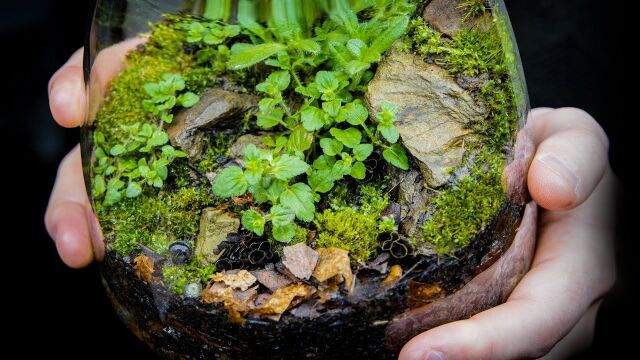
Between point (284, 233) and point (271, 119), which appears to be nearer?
point (284, 233)

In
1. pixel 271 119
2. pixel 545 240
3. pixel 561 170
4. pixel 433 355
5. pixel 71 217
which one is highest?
pixel 271 119

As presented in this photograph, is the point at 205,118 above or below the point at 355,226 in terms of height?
above

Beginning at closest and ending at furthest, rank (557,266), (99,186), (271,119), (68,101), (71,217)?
(271,119) < (99,186) < (557,266) < (68,101) < (71,217)

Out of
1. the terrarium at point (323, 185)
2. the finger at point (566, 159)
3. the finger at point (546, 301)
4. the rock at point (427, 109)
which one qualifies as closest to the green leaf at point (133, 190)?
the terrarium at point (323, 185)

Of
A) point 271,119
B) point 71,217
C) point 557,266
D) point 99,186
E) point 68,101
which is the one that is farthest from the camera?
point 71,217

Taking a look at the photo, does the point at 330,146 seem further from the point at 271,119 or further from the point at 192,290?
the point at 192,290

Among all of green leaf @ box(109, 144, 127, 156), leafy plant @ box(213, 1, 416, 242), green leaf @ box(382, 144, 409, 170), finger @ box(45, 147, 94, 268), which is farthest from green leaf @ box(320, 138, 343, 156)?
finger @ box(45, 147, 94, 268)

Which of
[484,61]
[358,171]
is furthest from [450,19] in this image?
[358,171]
